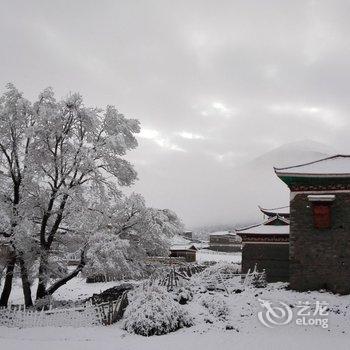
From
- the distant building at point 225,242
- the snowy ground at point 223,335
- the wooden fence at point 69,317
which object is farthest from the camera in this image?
the distant building at point 225,242

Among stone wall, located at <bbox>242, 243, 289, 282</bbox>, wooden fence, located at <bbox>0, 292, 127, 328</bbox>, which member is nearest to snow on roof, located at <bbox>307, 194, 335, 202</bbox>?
wooden fence, located at <bbox>0, 292, 127, 328</bbox>

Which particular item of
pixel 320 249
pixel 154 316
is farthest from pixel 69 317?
pixel 320 249

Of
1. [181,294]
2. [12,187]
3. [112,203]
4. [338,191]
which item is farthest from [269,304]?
[12,187]

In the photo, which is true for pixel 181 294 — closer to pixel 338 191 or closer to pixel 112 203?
pixel 112 203

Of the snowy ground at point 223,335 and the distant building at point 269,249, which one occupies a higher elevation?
the distant building at point 269,249

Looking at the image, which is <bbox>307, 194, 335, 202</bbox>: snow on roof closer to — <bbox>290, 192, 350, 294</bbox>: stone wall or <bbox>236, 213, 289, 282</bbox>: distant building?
<bbox>290, 192, 350, 294</bbox>: stone wall

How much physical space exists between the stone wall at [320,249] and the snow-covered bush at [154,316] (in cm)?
521

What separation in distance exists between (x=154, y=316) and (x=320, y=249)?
7189 millimetres

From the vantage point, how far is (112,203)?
18.6 meters

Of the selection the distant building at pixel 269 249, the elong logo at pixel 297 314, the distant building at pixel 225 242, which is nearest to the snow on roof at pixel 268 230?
the distant building at pixel 269 249

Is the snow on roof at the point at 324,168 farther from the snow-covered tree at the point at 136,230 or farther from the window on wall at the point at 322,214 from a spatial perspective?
the snow-covered tree at the point at 136,230

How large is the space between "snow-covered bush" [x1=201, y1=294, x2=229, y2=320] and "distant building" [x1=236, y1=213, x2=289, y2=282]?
28.7 ft

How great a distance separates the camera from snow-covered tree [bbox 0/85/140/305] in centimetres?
1734

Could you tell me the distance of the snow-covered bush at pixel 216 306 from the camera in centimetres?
1451
